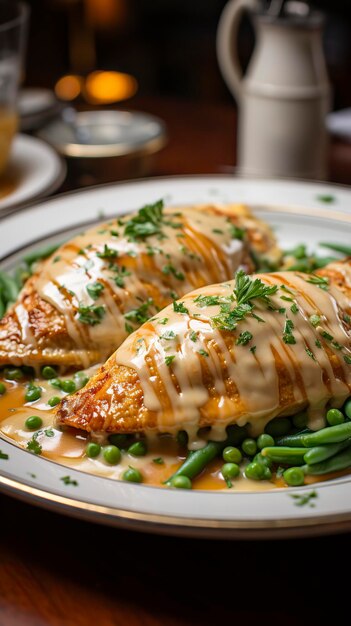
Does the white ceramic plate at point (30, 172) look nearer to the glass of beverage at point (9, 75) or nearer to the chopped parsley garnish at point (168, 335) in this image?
the glass of beverage at point (9, 75)

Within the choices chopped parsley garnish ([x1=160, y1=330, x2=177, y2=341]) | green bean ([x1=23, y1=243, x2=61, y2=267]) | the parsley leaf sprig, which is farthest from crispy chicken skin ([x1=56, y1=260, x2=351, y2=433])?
green bean ([x1=23, y1=243, x2=61, y2=267])

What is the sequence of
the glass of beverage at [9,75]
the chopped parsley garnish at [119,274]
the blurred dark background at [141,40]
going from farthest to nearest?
the blurred dark background at [141,40] → the glass of beverage at [9,75] → the chopped parsley garnish at [119,274]

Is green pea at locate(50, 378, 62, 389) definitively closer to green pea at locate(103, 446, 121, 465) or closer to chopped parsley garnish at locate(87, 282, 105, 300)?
chopped parsley garnish at locate(87, 282, 105, 300)

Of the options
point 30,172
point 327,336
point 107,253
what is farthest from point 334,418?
point 30,172

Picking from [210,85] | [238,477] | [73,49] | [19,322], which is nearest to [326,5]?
[210,85]

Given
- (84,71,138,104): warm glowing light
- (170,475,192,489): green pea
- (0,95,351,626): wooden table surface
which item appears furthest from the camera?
(84,71,138,104): warm glowing light

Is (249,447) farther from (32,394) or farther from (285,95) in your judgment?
(285,95)

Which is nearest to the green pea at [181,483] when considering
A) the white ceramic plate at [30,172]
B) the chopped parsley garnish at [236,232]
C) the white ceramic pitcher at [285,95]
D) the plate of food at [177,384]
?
the plate of food at [177,384]
